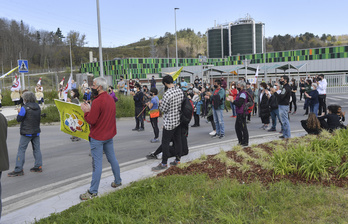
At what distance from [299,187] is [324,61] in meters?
66.1

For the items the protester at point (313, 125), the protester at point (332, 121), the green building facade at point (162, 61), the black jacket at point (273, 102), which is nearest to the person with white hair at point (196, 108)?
the black jacket at point (273, 102)

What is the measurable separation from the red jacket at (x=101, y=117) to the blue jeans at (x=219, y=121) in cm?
517

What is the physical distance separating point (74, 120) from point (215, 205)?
4380 millimetres

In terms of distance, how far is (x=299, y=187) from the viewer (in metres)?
4.61

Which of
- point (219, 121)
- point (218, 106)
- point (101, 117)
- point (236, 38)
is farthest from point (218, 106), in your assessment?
point (236, 38)

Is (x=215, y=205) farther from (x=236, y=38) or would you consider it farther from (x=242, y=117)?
(x=236, y=38)

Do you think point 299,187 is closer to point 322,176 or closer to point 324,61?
point 322,176

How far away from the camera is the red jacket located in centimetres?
503

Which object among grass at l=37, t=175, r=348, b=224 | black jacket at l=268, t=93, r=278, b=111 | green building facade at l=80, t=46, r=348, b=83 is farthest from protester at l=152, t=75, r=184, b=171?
green building facade at l=80, t=46, r=348, b=83

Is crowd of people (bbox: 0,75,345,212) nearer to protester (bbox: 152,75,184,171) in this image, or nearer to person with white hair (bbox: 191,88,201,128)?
protester (bbox: 152,75,184,171)

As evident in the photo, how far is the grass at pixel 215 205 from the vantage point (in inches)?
149

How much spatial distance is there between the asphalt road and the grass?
1.91m

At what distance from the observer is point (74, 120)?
7.29 meters

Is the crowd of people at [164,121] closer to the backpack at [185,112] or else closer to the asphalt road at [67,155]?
the backpack at [185,112]
